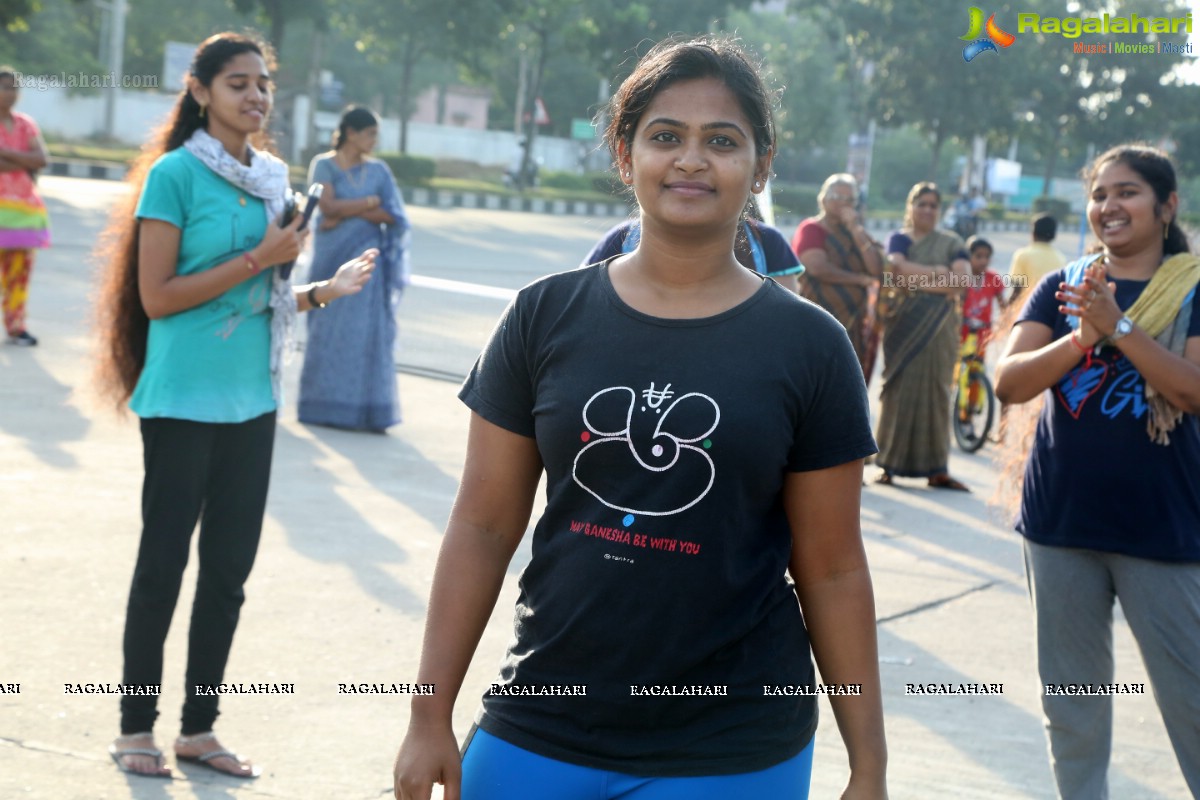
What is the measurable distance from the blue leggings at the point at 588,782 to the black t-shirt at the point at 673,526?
15mm

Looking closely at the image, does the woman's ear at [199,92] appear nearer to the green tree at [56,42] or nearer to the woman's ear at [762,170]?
the woman's ear at [762,170]

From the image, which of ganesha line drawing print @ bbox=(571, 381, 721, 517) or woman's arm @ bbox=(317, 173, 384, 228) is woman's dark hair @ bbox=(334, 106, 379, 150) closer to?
woman's arm @ bbox=(317, 173, 384, 228)

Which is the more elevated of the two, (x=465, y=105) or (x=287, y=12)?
(x=287, y=12)

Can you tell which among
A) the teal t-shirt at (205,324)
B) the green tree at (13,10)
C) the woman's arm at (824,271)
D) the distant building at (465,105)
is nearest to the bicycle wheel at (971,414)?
the woman's arm at (824,271)

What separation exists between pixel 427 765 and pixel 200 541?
207 cm

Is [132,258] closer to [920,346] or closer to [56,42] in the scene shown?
[920,346]

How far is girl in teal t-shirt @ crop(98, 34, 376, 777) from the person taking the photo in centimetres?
398

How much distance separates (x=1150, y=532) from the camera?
3588 millimetres

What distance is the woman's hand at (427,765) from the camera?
7.29ft

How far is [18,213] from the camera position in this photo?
10.9 metres

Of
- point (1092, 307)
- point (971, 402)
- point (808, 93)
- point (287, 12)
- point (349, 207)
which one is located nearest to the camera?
point (1092, 307)

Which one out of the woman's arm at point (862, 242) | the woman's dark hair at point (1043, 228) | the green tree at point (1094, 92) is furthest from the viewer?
the green tree at point (1094, 92)

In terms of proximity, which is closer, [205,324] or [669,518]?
[669,518]

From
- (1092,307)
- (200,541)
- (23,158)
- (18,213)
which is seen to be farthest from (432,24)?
(1092,307)
